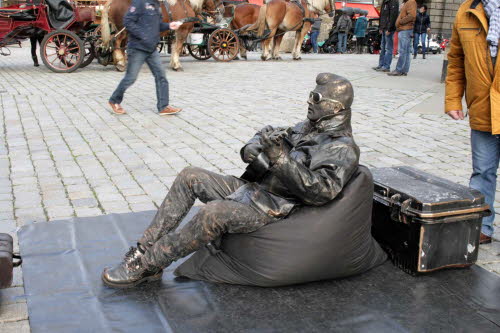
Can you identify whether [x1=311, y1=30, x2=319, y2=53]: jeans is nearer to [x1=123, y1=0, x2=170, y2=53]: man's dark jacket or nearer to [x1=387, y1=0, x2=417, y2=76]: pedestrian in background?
[x1=387, y1=0, x2=417, y2=76]: pedestrian in background

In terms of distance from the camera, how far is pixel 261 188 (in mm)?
3143

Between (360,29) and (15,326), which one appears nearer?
(15,326)

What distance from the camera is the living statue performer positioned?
9.25ft

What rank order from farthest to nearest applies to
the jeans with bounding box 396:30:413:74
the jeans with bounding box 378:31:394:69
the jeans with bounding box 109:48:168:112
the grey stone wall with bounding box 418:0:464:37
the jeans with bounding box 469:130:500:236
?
the grey stone wall with bounding box 418:0:464:37 → the jeans with bounding box 378:31:394:69 → the jeans with bounding box 396:30:413:74 → the jeans with bounding box 109:48:168:112 → the jeans with bounding box 469:130:500:236

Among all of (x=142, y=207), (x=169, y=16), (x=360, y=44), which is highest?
(x=169, y=16)

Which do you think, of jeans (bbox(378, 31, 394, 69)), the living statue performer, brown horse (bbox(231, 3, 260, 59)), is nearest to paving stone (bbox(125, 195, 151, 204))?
the living statue performer

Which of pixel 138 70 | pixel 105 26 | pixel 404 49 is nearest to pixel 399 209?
pixel 138 70

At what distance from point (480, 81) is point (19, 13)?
37.4 ft

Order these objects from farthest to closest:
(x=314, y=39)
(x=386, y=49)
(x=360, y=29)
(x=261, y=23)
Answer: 1. (x=360, y=29)
2. (x=314, y=39)
3. (x=261, y=23)
4. (x=386, y=49)

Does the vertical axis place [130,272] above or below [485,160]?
below

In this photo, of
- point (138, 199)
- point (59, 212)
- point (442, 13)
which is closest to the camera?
point (59, 212)

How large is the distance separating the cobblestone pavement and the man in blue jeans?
28cm

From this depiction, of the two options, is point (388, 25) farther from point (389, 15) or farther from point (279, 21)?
point (279, 21)

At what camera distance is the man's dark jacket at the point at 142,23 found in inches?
303
